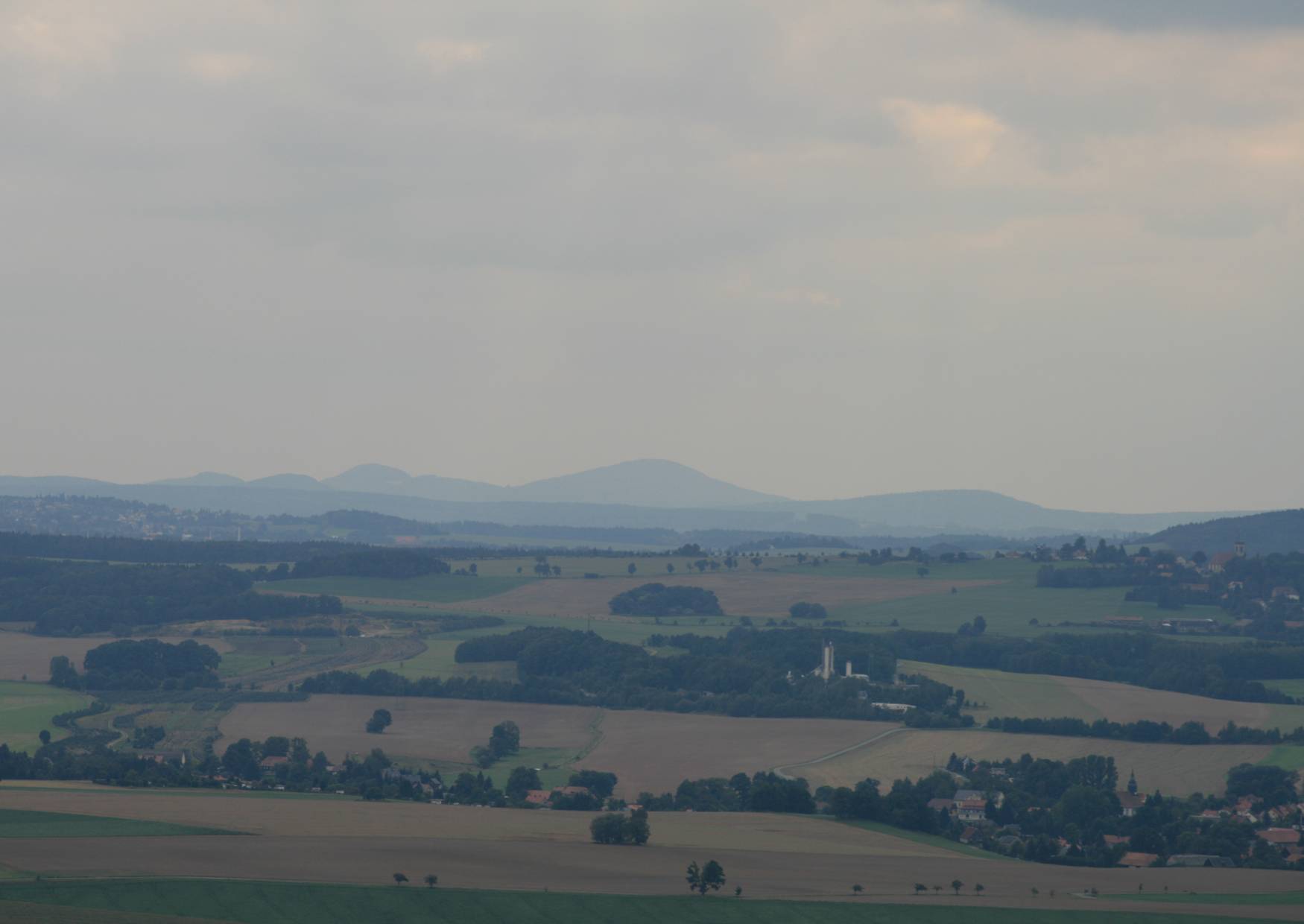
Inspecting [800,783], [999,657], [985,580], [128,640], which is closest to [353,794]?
[800,783]

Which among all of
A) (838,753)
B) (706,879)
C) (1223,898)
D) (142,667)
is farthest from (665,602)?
(706,879)

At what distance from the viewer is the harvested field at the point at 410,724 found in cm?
8819

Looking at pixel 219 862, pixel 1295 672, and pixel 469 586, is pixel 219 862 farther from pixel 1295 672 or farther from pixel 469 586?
pixel 469 586

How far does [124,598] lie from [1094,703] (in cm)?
7963

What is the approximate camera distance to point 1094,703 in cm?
10056

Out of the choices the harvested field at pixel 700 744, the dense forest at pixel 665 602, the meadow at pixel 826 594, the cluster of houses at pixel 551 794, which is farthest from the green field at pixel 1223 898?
the dense forest at pixel 665 602

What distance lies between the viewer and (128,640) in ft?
389

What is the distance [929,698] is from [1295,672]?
2927 centimetres

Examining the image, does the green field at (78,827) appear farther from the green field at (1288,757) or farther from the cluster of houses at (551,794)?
Result: the green field at (1288,757)

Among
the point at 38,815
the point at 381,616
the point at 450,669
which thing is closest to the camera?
the point at 38,815

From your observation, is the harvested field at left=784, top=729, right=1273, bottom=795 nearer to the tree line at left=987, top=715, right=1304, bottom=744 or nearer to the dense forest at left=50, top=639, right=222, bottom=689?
the tree line at left=987, top=715, right=1304, bottom=744

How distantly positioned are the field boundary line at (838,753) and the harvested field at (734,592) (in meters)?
56.1

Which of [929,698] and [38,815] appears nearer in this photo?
[38,815]

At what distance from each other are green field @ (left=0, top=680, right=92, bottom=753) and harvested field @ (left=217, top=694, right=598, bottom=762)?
8.75 metres
